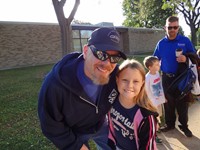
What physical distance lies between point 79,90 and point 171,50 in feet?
8.43

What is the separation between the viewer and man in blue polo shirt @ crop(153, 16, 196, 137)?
444 centimetres

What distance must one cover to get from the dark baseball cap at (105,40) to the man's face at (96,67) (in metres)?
0.05

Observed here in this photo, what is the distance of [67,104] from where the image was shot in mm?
2408

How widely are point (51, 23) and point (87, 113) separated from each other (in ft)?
67.3

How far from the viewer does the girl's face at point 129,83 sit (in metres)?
2.59

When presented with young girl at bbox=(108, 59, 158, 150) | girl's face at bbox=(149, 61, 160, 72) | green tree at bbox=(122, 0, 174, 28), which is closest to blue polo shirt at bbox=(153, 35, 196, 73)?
girl's face at bbox=(149, 61, 160, 72)

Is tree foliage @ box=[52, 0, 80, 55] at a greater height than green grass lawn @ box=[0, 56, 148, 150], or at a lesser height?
greater

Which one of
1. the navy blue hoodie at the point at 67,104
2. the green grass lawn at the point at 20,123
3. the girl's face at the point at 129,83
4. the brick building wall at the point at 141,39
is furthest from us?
the brick building wall at the point at 141,39

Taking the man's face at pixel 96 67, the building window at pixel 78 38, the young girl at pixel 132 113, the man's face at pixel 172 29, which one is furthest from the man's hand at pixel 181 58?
the building window at pixel 78 38

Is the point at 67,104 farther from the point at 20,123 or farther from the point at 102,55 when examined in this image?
the point at 20,123

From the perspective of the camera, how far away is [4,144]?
4.41 meters

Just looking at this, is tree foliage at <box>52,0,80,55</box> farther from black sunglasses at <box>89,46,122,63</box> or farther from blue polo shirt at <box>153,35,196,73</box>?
black sunglasses at <box>89,46,122,63</box>

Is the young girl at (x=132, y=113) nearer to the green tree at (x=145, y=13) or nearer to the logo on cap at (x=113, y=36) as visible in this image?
→ the logo on cap at (x=113, y=36)

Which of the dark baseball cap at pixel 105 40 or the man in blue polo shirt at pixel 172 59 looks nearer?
the dark baseball cap at pixel 105 40
